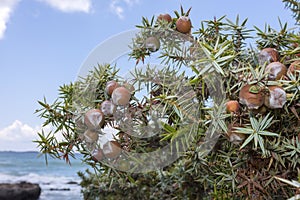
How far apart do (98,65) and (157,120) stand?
208 mm

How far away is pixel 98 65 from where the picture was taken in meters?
0.82

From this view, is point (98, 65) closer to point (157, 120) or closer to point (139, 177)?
point (157, 120)

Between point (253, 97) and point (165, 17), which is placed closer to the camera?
point (253, 97)

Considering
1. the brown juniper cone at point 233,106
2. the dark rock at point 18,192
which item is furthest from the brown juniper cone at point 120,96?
the dark rock at point 18,192

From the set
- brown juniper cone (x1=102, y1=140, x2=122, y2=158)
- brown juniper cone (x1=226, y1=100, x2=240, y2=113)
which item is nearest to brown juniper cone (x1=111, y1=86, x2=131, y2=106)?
brown juniper cone (x1=102, y1=140, x2=122, y2=158)

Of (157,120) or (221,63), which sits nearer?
(221,63)

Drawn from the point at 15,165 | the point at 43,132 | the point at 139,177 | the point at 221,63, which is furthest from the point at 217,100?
the point at 15,165

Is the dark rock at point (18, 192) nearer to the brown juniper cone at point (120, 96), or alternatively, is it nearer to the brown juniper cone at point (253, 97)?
the brown juniper cone at point (120, 96)

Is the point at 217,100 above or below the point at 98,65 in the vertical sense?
below

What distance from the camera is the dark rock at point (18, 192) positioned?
17.4ft

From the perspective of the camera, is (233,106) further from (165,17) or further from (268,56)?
(165,17)

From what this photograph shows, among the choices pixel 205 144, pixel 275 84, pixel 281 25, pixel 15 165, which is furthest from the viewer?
pixel 15 165

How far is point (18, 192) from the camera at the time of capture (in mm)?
5453

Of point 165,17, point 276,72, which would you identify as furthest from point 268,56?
point 165,17
